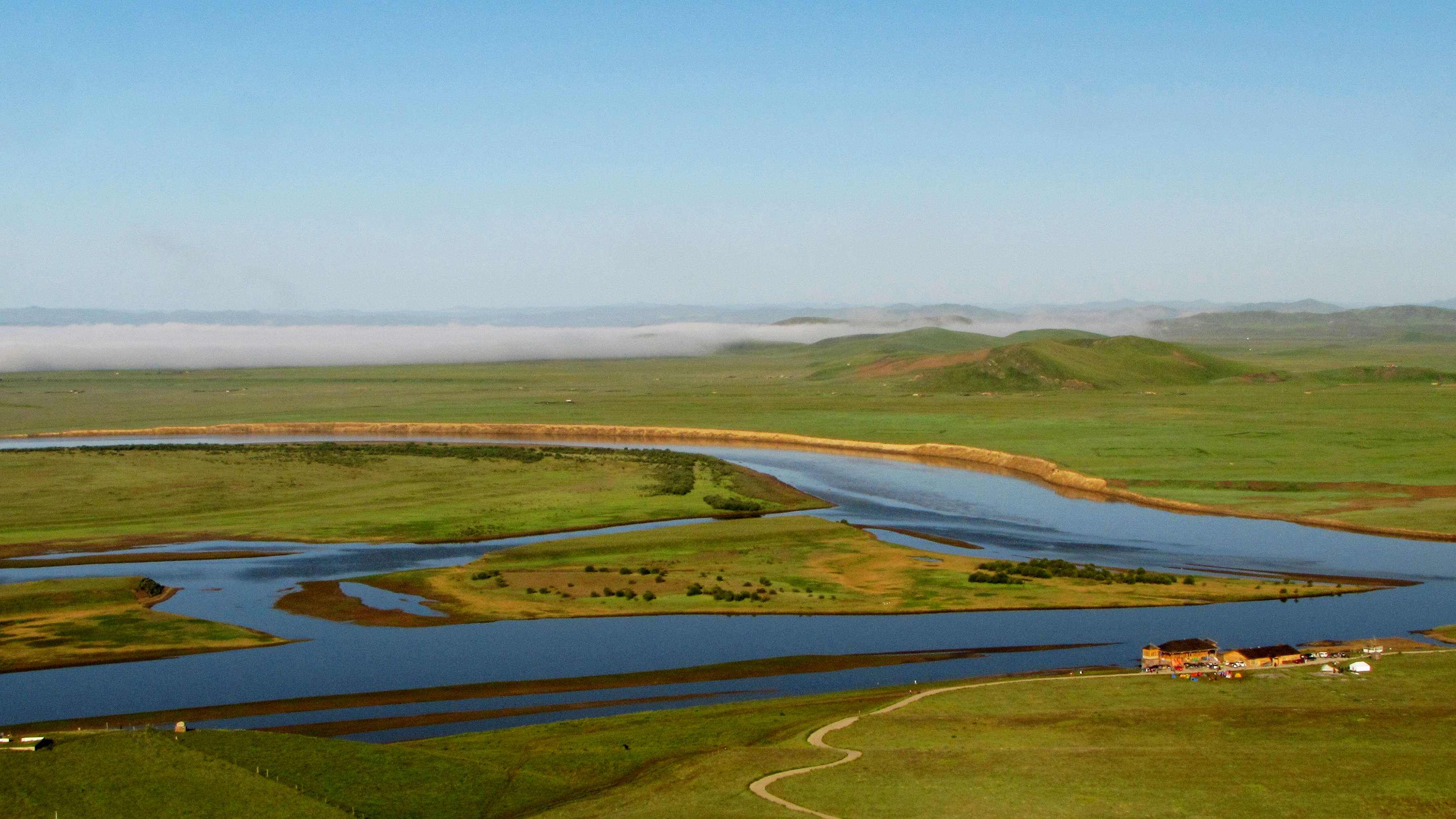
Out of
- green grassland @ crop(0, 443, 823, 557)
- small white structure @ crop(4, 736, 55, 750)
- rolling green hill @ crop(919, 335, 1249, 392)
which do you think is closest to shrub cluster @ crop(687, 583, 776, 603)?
green grassland @ crop(0, 443, 823, 557)

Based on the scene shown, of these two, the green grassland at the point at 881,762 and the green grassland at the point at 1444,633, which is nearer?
the green grassland at the point at 881,762

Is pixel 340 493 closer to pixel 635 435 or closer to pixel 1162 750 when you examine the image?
pixel 635 435

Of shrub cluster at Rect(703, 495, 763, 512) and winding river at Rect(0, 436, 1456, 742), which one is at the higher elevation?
shrub cluster at Rect(703, 495, 763, 512)

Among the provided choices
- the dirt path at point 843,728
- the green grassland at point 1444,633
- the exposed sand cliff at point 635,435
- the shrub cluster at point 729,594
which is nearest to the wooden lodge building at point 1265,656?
the dirt path at point 843,728

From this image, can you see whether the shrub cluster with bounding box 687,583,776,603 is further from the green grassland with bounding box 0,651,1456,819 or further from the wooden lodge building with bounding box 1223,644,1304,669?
the wooden lodge building with bounding box 1223,644,1304,669

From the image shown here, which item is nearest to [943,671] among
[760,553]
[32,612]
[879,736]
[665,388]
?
[879,736]

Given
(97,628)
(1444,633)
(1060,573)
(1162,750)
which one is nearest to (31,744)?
(97,628)

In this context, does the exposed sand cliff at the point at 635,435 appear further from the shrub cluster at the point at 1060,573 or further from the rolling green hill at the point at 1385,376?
the rolling green hill at the point at 1385,376

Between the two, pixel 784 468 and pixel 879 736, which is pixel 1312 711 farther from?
pixel 784 468
